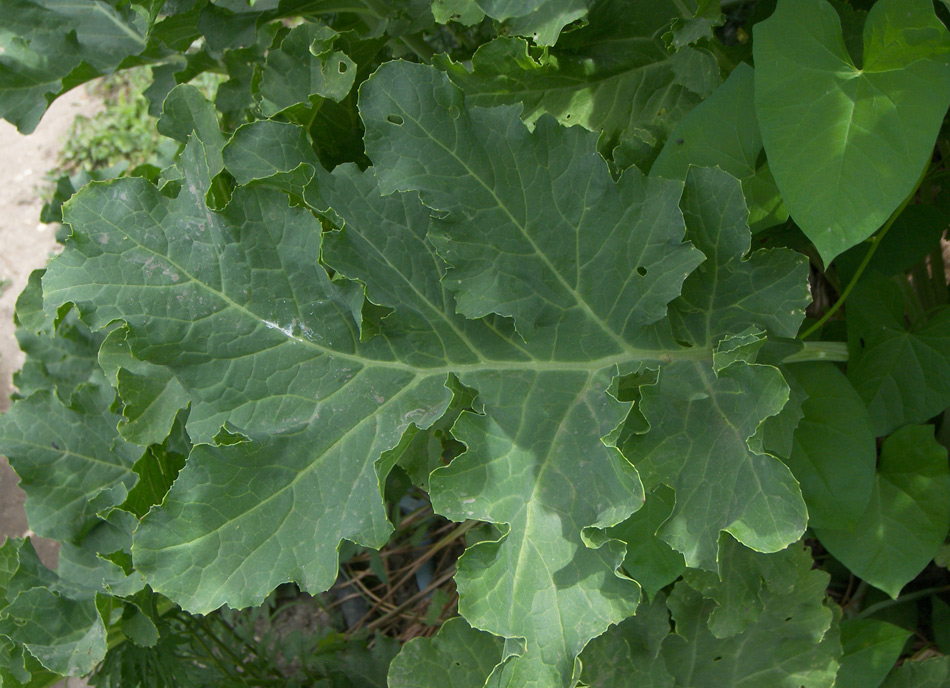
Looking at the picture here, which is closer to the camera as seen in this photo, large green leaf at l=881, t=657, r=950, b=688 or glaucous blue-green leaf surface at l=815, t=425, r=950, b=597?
glaucous blue-green leaf surface at l=815, t=425, r=950, b=597

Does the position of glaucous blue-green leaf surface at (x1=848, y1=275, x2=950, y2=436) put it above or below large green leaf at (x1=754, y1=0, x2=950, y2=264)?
below

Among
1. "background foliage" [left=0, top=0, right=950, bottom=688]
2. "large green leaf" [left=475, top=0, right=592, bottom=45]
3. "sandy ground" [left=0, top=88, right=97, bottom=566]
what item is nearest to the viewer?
"background foliage" [left=0, top=0, right=950, bottom=688]

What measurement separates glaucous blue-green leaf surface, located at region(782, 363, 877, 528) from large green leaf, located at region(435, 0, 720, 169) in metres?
0.51

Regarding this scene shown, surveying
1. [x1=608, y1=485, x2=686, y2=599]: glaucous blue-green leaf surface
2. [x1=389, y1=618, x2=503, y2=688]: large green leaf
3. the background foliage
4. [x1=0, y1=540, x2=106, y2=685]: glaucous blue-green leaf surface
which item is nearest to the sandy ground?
[x1=0, y1=540, x2=106, y2=685]: glaucous blue-green leaf surface

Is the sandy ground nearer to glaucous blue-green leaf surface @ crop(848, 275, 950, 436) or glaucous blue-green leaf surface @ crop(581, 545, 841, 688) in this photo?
glaucous blue-green leaf surface @ crop(581, 545, 841, 688)

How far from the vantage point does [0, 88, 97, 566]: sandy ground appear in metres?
3.87

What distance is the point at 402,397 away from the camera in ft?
4.10

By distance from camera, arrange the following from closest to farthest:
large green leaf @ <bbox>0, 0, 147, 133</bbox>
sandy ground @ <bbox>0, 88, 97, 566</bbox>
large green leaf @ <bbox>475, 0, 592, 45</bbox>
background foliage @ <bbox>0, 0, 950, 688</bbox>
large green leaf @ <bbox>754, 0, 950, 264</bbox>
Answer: large green leaf @ <bbox>754, 0, 950, 264</bbox> → background foliage @ <bbox>0, 0, 950, 688</bbox> → large green leaf @ <bbox>475, 0, 592, 45</bbox> → large green leaf @ <bbox>0, 0, 147, 133</bbox> → sandy ground @ <bbox>0, 88, 97, 566</bbox>

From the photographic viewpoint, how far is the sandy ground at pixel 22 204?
Answer: 3.87 meters

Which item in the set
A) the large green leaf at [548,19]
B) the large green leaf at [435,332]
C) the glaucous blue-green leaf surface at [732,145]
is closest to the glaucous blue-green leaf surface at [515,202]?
the large green leaf at [435,332]

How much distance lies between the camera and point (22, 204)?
4.04 m

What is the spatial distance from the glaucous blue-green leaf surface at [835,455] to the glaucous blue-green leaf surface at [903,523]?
6cm

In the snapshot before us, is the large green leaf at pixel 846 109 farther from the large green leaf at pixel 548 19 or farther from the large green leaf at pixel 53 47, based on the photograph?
Result: the large green leaf at pixel 53 47

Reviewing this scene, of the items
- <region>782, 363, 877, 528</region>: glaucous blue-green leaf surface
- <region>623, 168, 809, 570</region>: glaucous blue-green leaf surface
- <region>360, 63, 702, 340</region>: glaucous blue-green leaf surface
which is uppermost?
<region>360, 63, 702, 340</region>: glaucous blue-green leaf surface
